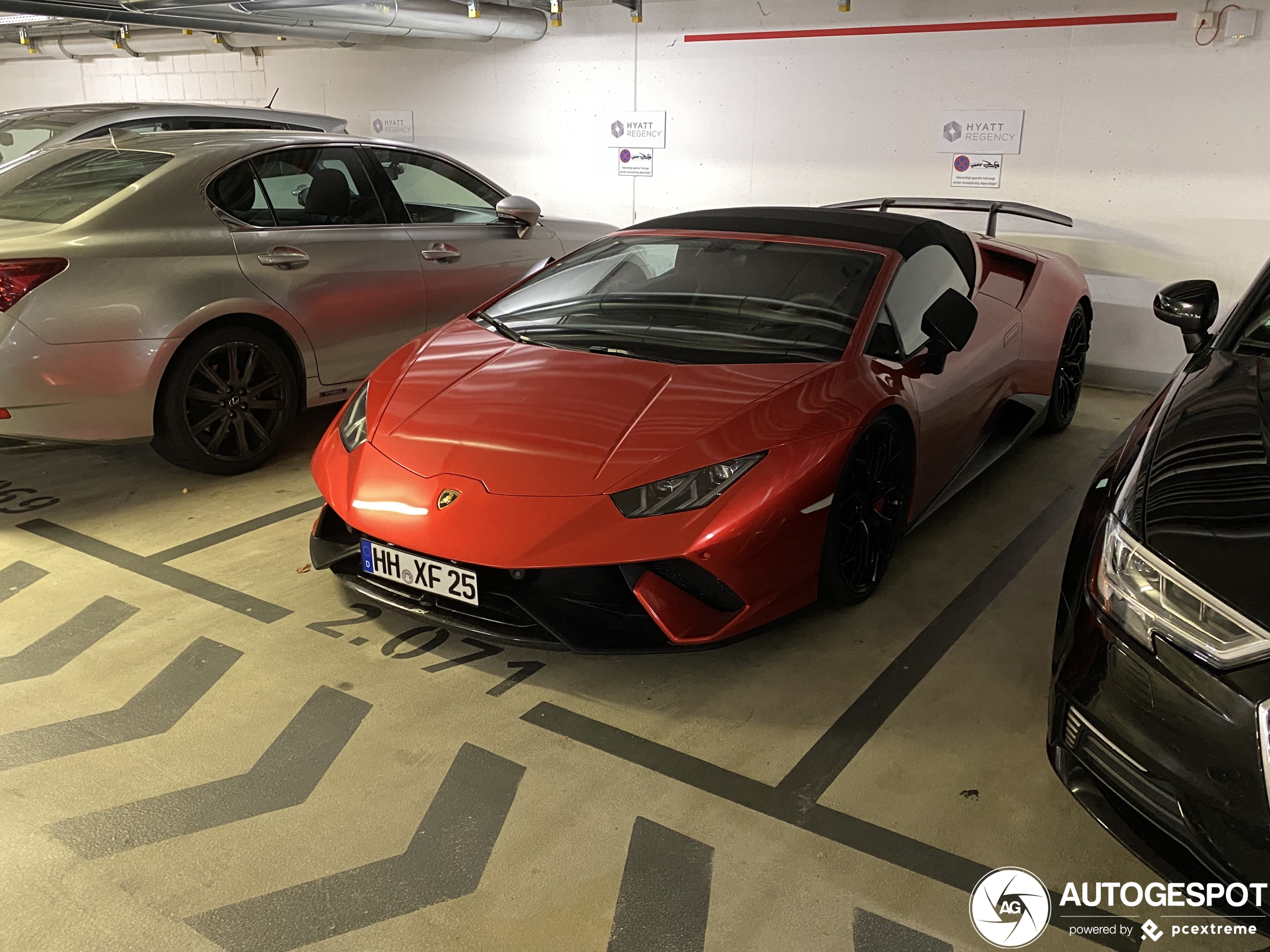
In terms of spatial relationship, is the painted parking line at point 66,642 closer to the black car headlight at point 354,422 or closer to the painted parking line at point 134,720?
the painted parking line at point 134,720

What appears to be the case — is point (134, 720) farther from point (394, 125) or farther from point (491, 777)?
point (394, 125)

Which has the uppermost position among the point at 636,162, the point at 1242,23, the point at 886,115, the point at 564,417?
the point at 1242,23

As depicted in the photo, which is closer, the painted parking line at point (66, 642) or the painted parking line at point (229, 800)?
the painted parking line at point (229, 800)

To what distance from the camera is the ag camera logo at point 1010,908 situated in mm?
1773

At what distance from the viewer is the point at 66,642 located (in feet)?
8.95

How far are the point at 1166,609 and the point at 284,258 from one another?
353 cm

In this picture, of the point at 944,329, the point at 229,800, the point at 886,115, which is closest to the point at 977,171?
the point at 886,115

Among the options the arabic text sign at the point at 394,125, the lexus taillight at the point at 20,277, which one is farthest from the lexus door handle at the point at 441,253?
the arabic text sign at the point at 394,125

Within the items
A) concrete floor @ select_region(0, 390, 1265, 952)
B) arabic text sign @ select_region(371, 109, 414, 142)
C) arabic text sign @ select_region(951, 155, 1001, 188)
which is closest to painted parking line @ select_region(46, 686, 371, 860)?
concrete floor @ select_region(0, 390, 1265, 952)

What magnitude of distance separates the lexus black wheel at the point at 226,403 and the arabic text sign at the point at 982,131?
424cm

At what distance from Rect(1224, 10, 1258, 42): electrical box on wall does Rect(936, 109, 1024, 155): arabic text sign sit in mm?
1088

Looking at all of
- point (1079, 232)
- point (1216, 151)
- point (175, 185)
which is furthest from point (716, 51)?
point (175, 185)

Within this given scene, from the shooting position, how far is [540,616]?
2.33 m

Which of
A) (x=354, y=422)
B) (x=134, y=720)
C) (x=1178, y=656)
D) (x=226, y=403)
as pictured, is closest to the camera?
(x=1178, y=656)
